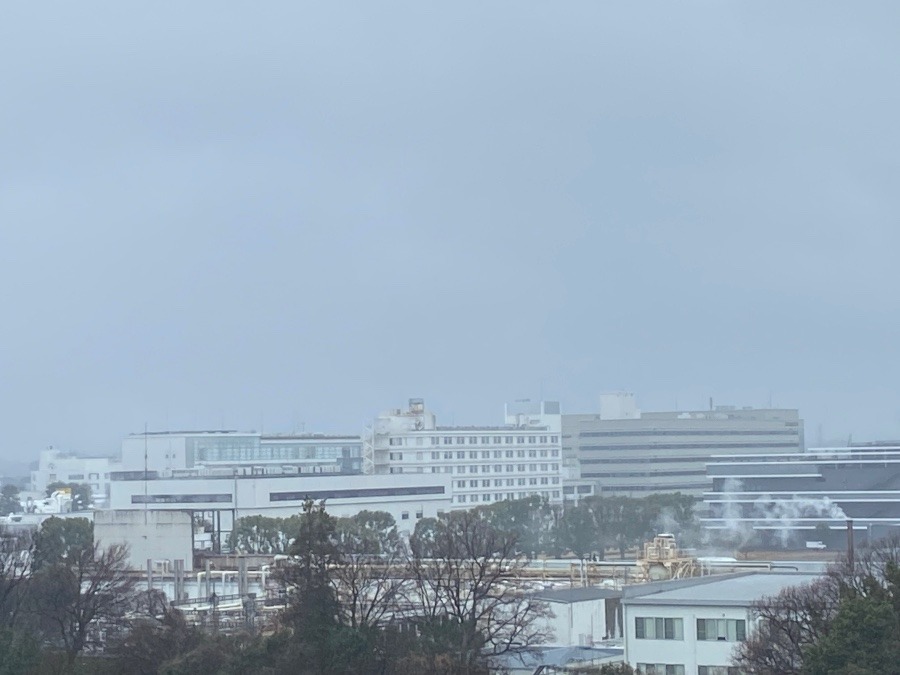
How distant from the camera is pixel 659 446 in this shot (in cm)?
12775

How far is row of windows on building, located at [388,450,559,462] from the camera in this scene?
4038 inches

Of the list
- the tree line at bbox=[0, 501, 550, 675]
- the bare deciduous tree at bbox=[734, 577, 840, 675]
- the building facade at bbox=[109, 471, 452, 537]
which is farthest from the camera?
the building facade at bbox=[109, 471, 452, 537]

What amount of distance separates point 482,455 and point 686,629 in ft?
242

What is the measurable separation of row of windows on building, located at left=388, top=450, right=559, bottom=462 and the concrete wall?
49117 mm

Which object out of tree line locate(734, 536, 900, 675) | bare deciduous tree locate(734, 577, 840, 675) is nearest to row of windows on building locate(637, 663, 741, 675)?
tree line locate(734, 536, 900, 675)

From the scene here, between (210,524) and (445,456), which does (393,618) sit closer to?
(210,524)

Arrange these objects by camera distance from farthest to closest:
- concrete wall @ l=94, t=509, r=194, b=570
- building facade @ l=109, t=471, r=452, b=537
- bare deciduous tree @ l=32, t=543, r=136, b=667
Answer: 1. building facade @ l=109, t=471, r=452, b=537
2. concrete wall @ l=94, t=509, r=194, b=570
3. bare deciduous tree @ l=32, t=543, r=136, b=667

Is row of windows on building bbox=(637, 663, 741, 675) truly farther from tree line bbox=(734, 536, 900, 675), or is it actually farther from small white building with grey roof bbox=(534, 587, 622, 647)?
small white building with grey roof bbox=(534, 587, 622, 647)

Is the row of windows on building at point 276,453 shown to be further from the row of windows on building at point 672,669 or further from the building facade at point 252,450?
the row of windows on building at point 672,669

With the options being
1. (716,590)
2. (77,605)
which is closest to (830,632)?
(716,590)

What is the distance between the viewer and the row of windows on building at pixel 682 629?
116 feet

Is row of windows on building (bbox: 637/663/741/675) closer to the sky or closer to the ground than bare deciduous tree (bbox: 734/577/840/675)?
closer to the ground

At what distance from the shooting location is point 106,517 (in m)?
54.7

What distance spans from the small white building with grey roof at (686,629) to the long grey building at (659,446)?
292 feet
